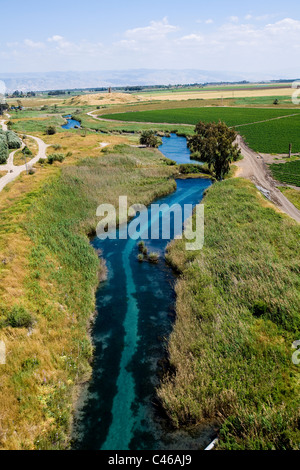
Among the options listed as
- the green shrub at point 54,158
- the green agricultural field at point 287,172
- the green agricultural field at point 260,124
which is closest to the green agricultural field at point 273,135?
the green agricultural field at point 260,124


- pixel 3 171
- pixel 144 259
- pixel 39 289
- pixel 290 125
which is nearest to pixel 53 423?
pixel 39 289

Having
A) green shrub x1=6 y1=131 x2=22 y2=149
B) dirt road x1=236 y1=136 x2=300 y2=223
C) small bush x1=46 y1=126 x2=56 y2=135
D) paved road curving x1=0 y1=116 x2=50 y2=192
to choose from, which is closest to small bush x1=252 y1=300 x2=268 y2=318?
dirt road x1=236 y1=136 x2=300 y2=223

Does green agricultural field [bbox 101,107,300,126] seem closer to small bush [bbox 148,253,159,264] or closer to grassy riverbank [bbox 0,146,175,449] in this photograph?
grassy riverbank [bbox 0,146,175,449]

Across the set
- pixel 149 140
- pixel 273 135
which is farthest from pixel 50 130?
pixel 273 135
